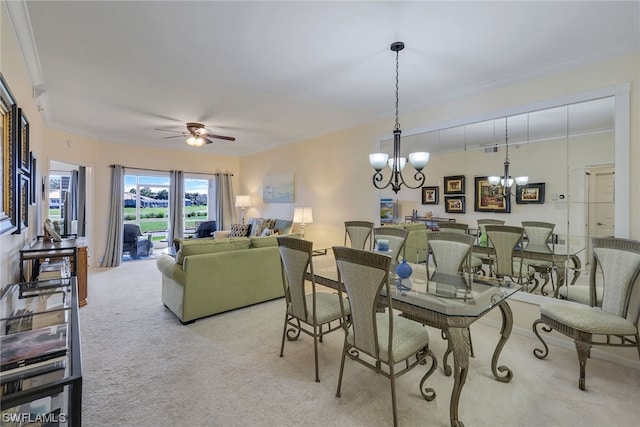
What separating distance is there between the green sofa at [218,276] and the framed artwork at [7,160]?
1460 mm

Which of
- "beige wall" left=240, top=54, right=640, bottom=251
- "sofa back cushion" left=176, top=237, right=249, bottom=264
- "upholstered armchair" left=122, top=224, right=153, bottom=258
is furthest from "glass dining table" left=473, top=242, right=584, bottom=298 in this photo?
"upholstered armchair" left=122, top=224, right=153, bottom=258

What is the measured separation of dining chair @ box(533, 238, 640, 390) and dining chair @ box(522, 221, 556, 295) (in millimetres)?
470

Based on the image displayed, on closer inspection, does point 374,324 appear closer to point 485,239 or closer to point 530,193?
point 485,239

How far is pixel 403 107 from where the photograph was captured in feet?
13.3

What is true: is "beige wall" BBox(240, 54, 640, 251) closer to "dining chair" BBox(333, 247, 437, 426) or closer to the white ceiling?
the white ceiling

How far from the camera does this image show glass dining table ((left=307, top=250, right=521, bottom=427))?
5.77 ft

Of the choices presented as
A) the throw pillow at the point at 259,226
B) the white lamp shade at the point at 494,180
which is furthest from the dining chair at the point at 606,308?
the throw pillow at the point at 259,226

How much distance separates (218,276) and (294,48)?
255cm

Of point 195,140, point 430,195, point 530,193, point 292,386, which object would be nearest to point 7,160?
point 292,386

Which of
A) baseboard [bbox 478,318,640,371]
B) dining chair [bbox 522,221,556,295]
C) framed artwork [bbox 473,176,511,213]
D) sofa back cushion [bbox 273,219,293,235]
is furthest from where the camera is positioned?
sofa back cushion [bbox 273,219,293,235]

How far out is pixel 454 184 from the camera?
145 inches

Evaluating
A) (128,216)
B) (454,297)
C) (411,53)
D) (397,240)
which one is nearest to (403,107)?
(411,53)

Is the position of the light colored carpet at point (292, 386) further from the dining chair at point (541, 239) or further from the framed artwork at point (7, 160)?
the framed artwork at point (7, 160)

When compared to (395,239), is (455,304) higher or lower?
lower
